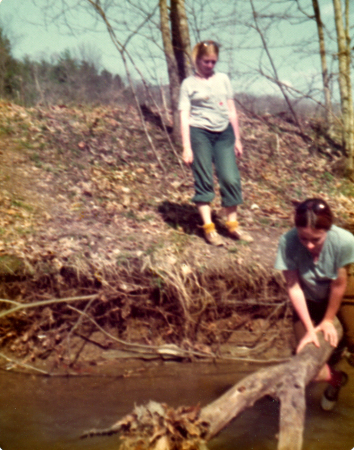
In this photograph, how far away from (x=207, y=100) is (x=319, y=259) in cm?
205

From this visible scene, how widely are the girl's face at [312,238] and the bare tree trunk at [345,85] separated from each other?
90.8 inches

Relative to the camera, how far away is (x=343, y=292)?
288 centimetres

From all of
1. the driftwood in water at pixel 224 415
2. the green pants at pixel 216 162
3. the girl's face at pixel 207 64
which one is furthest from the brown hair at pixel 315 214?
the girl's face at pixel 207 64

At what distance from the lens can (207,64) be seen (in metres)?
4.01

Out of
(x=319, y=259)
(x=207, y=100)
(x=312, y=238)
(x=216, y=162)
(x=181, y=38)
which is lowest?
(x=319, y=259)

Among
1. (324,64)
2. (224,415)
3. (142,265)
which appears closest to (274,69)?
(324,64)

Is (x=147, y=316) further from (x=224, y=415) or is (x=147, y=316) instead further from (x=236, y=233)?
(x=224, y=415)

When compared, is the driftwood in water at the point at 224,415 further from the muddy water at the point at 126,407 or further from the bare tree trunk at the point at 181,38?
the bare tree trunk at the point at 181,38

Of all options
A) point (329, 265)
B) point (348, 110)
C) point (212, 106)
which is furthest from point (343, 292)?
point (348, 110)

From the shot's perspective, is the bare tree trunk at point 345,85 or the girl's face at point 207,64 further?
the bare tree trunk at point 345,85

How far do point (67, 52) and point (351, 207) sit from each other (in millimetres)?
3804

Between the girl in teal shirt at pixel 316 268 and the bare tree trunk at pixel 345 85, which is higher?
the bare tree trunk at pixel 345 85

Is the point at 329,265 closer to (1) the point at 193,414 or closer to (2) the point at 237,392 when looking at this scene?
(2) the point at 237,392

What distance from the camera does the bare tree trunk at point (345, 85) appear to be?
14.7 feet
